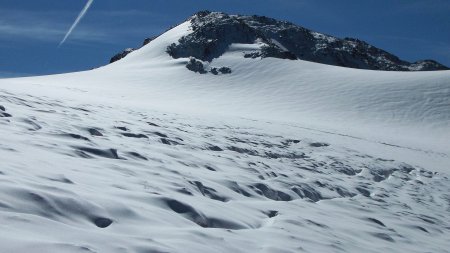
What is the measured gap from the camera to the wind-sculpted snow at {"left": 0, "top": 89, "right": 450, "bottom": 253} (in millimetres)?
4383

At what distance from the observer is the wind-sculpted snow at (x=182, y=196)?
4383 millimetres

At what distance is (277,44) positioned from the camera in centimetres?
10769

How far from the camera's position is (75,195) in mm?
4980

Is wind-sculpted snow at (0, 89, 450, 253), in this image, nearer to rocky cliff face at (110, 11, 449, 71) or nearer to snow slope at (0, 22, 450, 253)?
snow slope at (0, 22, 450, 253)

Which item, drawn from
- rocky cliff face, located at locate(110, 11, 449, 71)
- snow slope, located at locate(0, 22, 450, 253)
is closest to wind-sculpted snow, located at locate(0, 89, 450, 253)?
snow slope, located at locate(0, 22, 450, 253)

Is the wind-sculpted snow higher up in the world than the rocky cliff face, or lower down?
lower down

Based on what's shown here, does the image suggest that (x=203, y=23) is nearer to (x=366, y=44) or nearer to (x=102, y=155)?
(x=102, y=155)

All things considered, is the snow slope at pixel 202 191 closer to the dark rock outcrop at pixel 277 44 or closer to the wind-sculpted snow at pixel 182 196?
the wind-sculpted snow at pixel 182 196

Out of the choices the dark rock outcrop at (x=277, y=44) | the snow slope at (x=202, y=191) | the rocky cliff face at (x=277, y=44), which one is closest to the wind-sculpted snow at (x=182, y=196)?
the snow slope at (x=202, y=191)

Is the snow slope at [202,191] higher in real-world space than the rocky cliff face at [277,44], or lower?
lower

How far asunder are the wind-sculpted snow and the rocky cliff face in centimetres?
4487

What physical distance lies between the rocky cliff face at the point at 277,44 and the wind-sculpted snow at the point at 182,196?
1767 inches

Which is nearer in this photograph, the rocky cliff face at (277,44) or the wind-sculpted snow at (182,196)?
the wind-sculpted snow at (182,196)

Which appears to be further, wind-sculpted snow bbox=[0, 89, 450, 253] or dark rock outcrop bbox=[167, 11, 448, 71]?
dark rock outcrop bbox=[167, 11, 448, 71]
